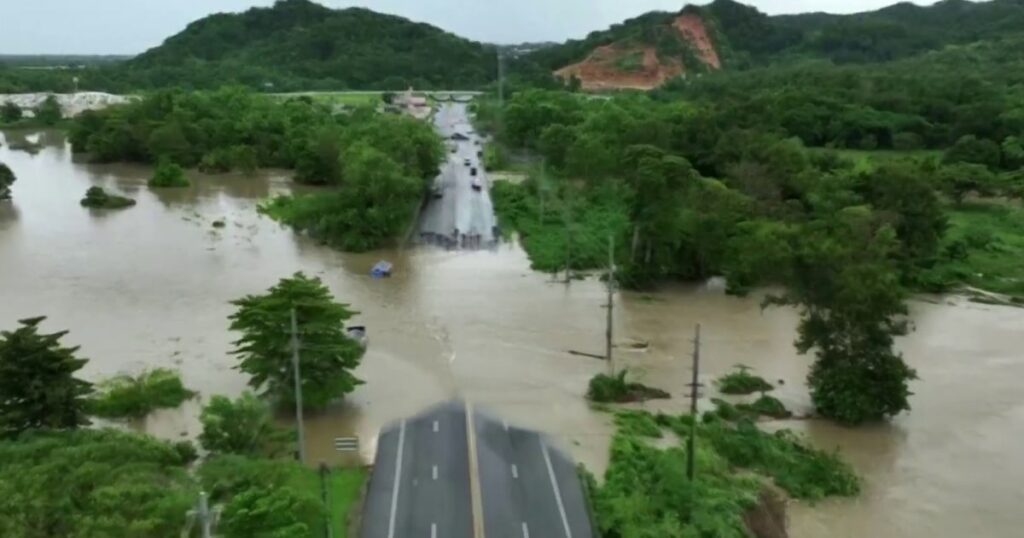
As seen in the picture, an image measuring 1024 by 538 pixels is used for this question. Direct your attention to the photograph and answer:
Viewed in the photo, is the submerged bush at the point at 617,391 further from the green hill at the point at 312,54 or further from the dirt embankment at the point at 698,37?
the dirt embankment at the point at 698,37

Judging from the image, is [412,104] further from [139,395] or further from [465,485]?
[465,485]

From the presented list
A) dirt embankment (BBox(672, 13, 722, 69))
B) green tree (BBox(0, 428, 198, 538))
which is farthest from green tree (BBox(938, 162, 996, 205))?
dirt embankment (BBox(672, 13, 722, 69))

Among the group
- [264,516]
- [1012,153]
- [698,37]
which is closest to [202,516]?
[264,516]

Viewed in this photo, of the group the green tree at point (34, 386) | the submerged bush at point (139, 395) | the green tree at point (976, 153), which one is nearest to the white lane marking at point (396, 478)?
the submerged bush at point (139, 395)

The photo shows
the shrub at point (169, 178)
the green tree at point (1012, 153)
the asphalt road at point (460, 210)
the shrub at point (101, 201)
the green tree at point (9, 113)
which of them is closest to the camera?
the asphalt road at point (460, 210)

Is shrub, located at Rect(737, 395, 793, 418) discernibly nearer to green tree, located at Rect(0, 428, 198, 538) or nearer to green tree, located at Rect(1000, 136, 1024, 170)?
green tree, located at Rect(0, 428, 198, 538)

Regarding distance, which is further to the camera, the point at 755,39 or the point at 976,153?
the point at 755,39
